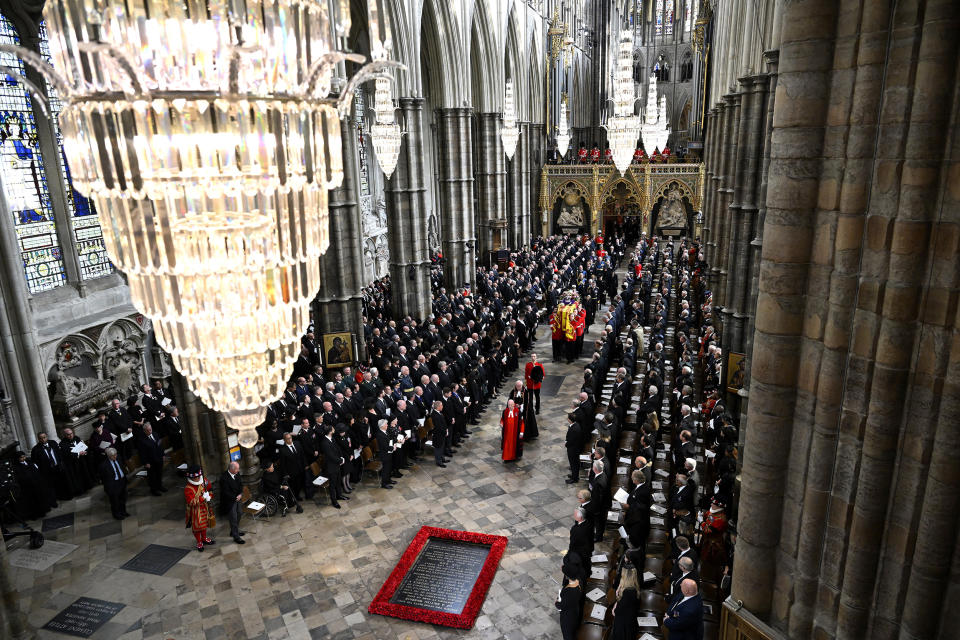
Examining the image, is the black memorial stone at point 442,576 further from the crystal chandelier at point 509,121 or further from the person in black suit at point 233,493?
the crystal chandelier at point 509,121

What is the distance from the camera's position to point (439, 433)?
39.6 feet

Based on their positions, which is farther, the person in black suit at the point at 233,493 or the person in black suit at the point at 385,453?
the person in black suit at the point at 385,453

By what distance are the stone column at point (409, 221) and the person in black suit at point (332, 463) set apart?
32.8 ft

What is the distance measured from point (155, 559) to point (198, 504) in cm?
111

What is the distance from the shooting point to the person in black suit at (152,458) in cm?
1102

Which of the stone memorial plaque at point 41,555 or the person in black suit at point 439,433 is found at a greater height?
the person in black suit at point 439,433

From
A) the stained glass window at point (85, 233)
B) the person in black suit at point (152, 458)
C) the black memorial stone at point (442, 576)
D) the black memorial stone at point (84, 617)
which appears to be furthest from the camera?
the stained glass window at point (85, 233)

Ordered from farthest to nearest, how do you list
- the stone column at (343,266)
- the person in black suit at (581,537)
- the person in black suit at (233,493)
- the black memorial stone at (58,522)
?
1. the stone column at (343,266)
2. the black memorial stone at (58,522)
3. the person in black suit at (233,493)
4. the person in black suit at (581,537)

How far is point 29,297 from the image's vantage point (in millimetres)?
12742

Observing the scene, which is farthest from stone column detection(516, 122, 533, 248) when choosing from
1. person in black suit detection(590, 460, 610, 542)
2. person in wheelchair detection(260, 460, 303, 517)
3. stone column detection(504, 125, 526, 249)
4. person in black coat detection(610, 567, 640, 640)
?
person in black coat detection(610, 567, 640, 640)

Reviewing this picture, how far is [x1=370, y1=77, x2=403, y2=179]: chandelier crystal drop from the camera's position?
13.5 m

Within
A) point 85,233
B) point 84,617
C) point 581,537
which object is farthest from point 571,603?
point 85,233

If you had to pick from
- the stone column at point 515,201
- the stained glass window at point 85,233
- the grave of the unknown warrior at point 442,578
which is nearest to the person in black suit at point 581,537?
the grave of the unknown warrior at point 442,578

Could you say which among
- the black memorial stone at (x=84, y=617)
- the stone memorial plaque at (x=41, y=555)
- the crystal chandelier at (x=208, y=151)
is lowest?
the stone memorial plaque at (x=41, y=555)
